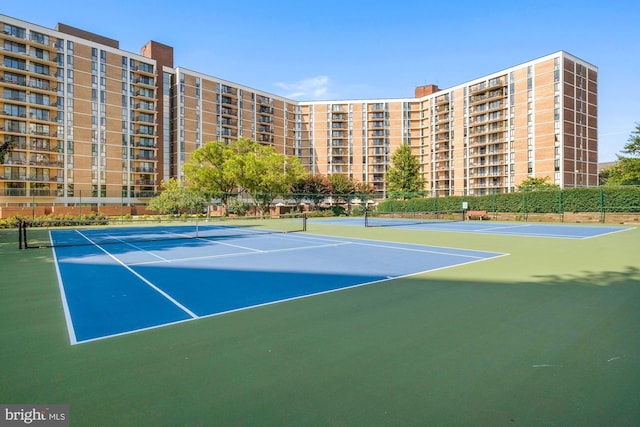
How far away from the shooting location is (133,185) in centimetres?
6462

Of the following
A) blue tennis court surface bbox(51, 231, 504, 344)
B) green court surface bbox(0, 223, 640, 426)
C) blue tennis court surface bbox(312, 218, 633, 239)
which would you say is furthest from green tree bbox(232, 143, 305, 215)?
green court surface bbox(0, 223, 640, 426)

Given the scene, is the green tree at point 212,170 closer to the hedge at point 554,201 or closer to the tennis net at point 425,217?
the tennis net at point 425,217

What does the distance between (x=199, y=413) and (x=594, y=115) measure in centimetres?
8640

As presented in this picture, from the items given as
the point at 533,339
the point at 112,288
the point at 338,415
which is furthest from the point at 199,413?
the point at 112,288

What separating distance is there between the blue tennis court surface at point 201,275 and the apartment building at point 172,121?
35.1m

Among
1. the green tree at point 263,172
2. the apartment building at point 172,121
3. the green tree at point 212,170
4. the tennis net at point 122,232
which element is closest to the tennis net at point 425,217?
the tennis net at point 122,232

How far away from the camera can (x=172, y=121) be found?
71625mm

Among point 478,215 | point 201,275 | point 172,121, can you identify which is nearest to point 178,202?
point 478,215

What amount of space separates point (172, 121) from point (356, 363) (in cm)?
7536

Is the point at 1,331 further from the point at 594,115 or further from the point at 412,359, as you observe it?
the point at 594,115

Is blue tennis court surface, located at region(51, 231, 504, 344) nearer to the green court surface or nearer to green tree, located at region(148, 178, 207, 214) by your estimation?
the green court surface

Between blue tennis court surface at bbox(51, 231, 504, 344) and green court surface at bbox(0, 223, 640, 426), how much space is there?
1.60 ft

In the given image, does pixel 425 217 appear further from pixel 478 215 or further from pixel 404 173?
pixel 404 173

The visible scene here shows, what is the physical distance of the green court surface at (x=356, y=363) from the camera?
2.98 m
